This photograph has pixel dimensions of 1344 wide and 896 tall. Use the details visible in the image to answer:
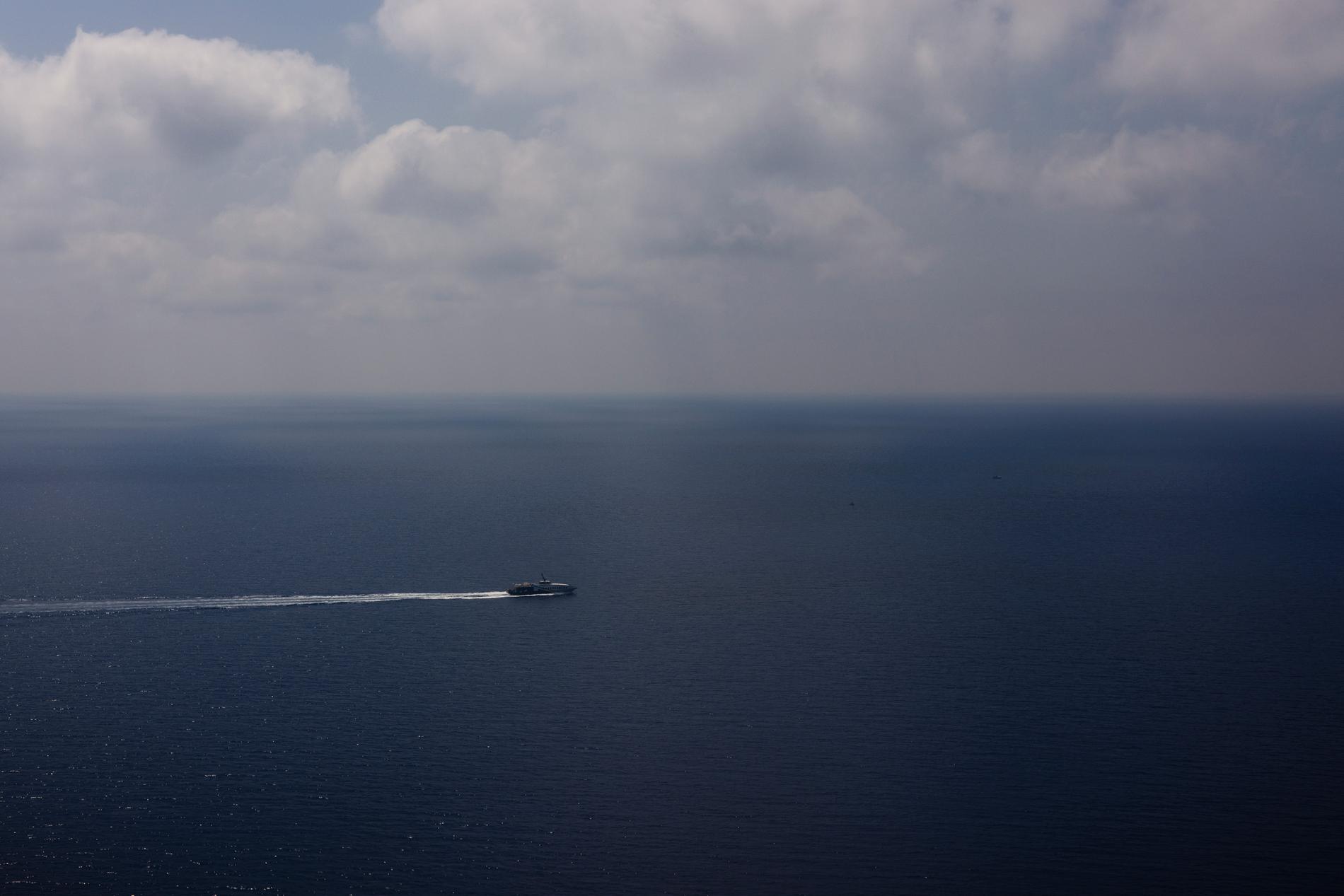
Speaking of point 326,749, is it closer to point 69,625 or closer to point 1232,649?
point 69,625

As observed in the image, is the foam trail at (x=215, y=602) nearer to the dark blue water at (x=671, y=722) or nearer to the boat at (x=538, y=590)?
the dark blue water at (x=671, y=722)

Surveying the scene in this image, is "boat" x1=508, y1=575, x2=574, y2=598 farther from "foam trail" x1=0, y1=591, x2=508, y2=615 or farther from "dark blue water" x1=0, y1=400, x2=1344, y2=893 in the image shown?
"dark blue water" x1=0, y1=400, x2=1344, y2=893

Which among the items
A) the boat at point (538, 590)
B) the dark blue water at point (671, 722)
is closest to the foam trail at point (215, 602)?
the dark blue water at point (671, 722)

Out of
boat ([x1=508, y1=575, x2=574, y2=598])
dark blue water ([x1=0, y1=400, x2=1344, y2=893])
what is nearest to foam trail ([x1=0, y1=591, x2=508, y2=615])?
dark blue water ([x1=0, y1=400, x2=1344, y2=893])

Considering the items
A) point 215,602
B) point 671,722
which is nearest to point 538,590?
point 215,602

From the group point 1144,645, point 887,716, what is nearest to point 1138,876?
point 887,716
